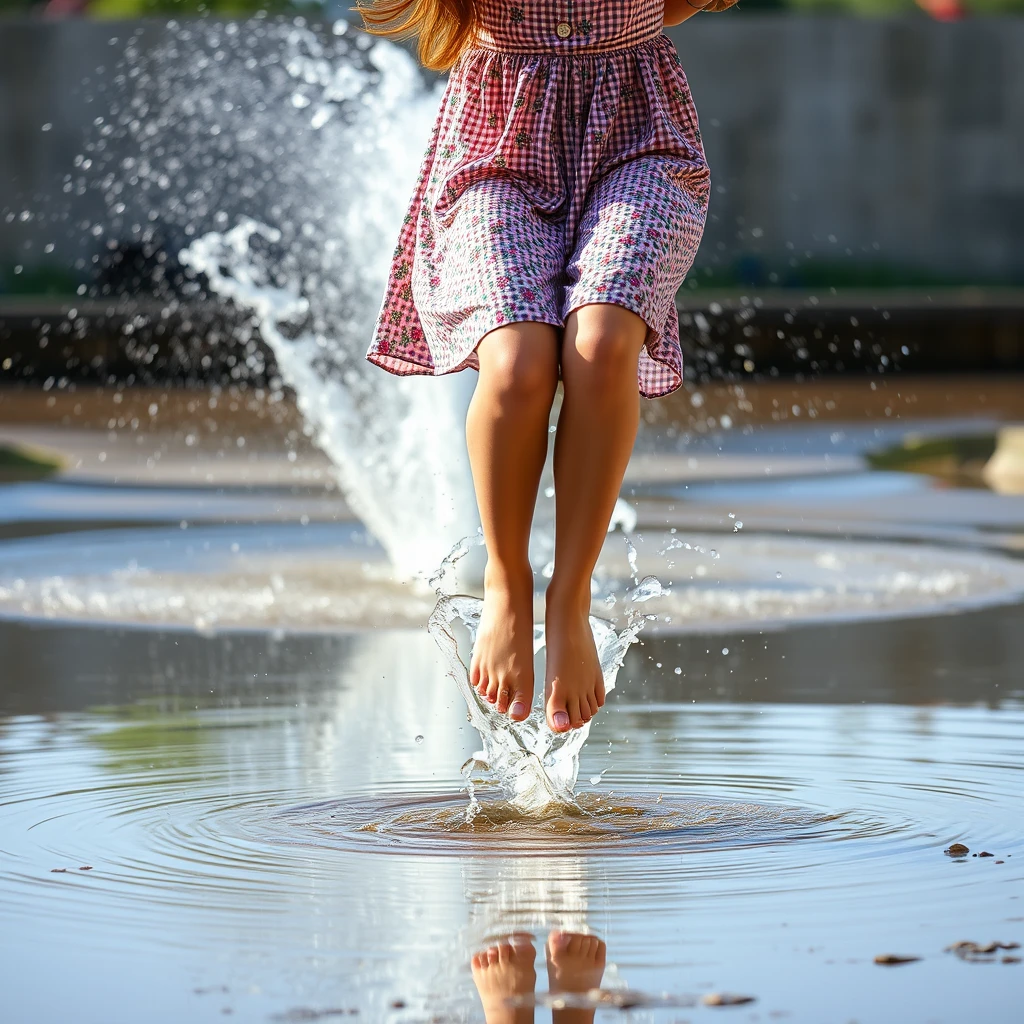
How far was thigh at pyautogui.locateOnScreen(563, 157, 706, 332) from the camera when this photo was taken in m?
3.39

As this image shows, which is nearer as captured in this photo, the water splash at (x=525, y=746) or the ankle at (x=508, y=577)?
the ankle at (x=508, y=577)

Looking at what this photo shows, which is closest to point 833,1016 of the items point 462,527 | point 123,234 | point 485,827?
point 485,827

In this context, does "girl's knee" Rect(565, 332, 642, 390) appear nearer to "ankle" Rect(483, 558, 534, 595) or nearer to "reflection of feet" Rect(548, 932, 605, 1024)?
"ankle" Rect(483, 558, 534, 595)

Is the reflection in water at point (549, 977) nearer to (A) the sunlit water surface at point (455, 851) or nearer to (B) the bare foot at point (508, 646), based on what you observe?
(A) the sunlit water surface at point (455, 851)

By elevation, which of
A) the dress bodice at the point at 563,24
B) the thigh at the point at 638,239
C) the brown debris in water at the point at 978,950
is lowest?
the brown debris in water at the point at 978,950

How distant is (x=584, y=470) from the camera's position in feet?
11.1

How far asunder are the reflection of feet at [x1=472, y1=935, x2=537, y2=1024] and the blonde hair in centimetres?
168

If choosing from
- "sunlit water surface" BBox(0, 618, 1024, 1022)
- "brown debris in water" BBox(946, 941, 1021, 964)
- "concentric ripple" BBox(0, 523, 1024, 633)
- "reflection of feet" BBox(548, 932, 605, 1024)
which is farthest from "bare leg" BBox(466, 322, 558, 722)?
"concentric ripple" BBox(0, 523, 1024, 633)

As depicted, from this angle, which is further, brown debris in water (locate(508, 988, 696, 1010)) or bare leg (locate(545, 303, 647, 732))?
bare leg (locate(545, 303, 647, 732))

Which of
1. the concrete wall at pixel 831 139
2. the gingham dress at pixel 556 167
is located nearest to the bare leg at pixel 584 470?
the gingham dress at pixel 556 167

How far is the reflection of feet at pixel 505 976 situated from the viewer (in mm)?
2428

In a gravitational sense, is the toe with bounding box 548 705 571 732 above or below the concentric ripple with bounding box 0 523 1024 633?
below

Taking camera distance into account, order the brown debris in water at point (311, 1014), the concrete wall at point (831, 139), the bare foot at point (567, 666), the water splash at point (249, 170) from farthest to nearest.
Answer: the concrete wall at point (831, 139) < the water splash at point (249, 170) < the bare foot at point (567, 666) < the brown debris in water at point (311, 1014)

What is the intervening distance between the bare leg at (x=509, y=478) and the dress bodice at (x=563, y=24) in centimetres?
59
